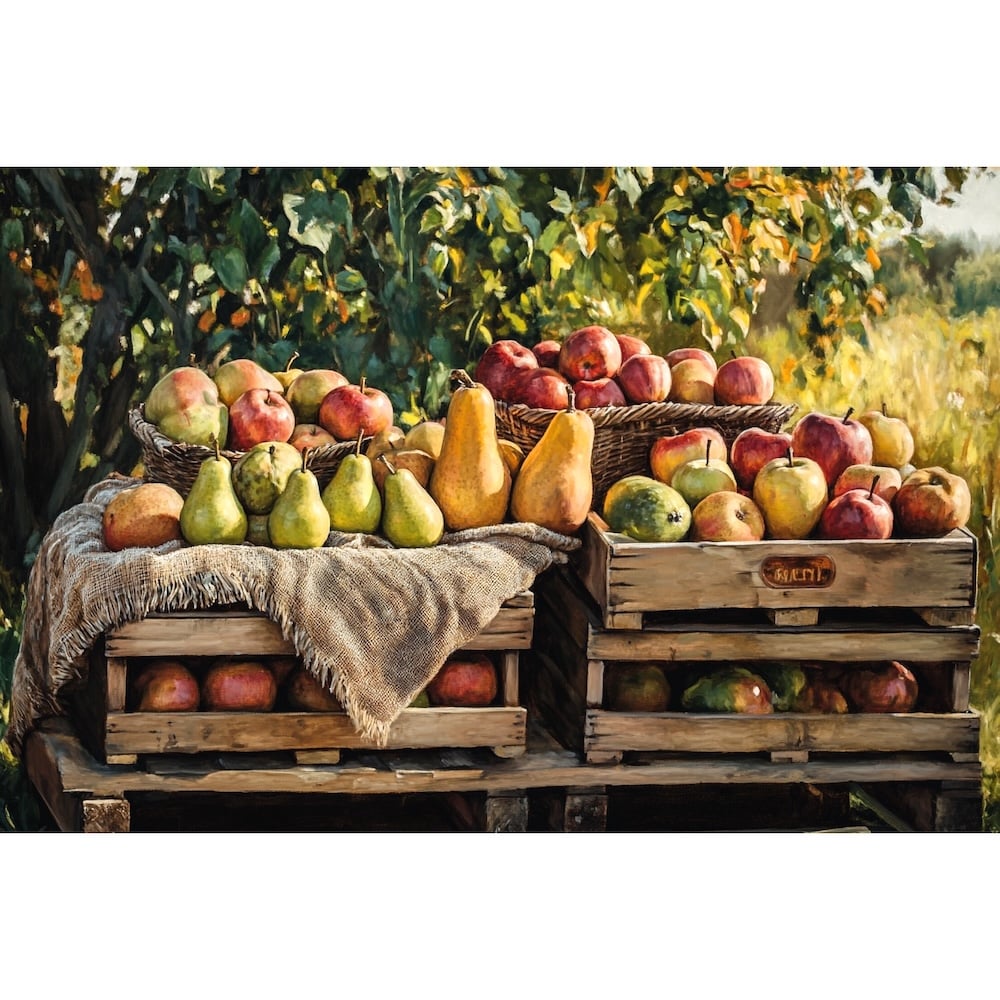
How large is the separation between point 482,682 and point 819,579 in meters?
0.87

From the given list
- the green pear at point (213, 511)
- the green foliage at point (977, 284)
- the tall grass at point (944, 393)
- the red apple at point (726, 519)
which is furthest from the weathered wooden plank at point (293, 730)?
the green foliage at point (977, 284)

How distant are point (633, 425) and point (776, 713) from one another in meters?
0.83

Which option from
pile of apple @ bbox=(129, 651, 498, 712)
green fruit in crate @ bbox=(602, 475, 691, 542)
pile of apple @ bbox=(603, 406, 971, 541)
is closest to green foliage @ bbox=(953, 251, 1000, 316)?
pile of apple @ bbox=(603, 406, 971, 541)

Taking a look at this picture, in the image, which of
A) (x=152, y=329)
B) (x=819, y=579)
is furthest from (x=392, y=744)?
(x=152, y=329)

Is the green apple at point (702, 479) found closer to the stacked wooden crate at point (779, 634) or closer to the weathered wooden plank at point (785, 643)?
the stacked wooden crate at point (779, 634)

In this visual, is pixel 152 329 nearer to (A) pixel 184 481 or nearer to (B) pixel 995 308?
(A) pixel 184 481

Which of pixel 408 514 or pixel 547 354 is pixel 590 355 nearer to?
pixel 547 354

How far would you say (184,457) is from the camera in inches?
157

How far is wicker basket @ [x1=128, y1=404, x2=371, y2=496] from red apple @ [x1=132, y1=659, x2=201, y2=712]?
466 millimetres

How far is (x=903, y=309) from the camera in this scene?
4.47m

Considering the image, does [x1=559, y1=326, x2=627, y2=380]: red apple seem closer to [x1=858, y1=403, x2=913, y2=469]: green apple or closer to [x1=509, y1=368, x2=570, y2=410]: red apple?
[x1=509, y1=368, x2=570, y2=410]: red apple

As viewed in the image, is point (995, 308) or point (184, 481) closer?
point (184, 481)

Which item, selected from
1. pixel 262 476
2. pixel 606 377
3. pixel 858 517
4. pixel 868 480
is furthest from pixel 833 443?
pixel 262 476

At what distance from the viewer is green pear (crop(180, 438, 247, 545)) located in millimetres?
3830
